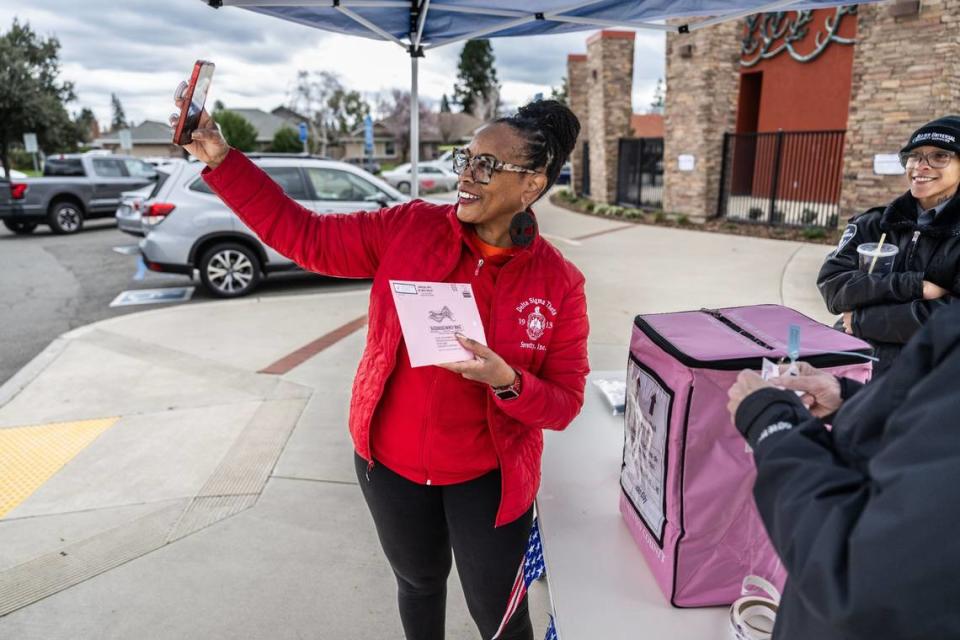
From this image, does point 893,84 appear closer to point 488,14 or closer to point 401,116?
point 488,14

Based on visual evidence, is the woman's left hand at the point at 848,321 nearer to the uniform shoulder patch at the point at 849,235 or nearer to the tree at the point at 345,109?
the uniform shoulder patch at the point at 849,235

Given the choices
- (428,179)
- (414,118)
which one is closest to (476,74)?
(428,179)

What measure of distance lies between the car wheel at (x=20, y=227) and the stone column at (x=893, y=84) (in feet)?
53.1

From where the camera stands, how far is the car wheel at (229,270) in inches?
313

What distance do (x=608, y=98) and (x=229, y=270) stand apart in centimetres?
1157

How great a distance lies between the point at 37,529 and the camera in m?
3.08

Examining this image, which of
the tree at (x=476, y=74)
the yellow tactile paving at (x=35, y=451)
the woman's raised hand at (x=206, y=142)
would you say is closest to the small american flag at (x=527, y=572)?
the woman's raised hand at (x=206, y=142)

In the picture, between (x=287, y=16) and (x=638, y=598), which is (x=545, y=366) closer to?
(x=638, y=598)

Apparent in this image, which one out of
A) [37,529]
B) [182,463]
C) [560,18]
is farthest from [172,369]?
[560,18]

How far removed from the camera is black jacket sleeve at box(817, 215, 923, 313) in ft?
8.25

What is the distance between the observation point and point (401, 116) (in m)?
59.8

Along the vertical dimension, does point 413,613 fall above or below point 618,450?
below

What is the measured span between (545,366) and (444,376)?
Result: 288 mm

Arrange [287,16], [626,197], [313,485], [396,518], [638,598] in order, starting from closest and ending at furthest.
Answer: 1. [638,598]
2. [396,518]
3. [287,16]
4. [313,485]
5. [626,197]
